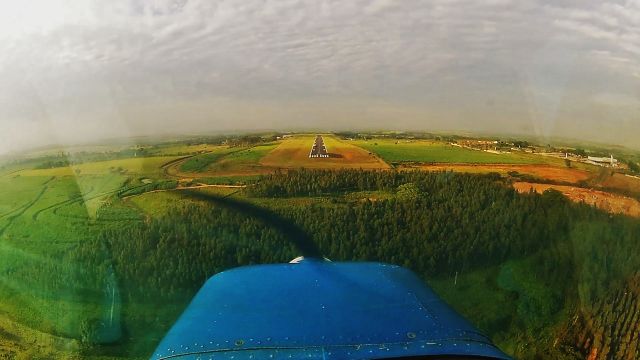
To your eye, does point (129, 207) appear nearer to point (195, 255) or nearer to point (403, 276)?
point (195, 255)

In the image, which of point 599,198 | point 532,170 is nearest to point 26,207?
point 532,170

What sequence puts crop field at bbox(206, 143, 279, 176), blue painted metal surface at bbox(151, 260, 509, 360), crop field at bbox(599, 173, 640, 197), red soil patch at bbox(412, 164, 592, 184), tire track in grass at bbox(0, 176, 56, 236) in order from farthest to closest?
crop field at bbox(206, 143, 279, 176), tire track in grass at bbox(0, 176, 56, 236), red soil patch at bbox(412, 164, 592, 184), crop field at bbox(599, 173, 640, 197), blue painted metal surface at bbox(151, 260, 509, 360)

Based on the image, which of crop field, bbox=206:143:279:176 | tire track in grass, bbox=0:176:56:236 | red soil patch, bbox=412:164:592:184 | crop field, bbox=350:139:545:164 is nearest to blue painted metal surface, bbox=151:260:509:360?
crop field, bbox=350:139:545:164

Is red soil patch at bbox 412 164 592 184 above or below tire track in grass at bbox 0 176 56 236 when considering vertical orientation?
above

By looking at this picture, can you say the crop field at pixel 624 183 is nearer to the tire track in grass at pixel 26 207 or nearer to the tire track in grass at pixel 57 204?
the tire track in grass at pixel 57 204

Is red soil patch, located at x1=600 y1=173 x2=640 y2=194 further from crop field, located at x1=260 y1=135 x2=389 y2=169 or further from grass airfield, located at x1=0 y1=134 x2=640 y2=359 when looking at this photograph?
crop field, located at x1=260 y1=135 x2=389 y2=169

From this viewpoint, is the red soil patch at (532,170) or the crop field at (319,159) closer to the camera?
the red soil patch at (532,170)

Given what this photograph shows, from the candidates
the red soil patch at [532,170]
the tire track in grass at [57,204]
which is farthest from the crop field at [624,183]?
the tire track in grass at [57,204]
